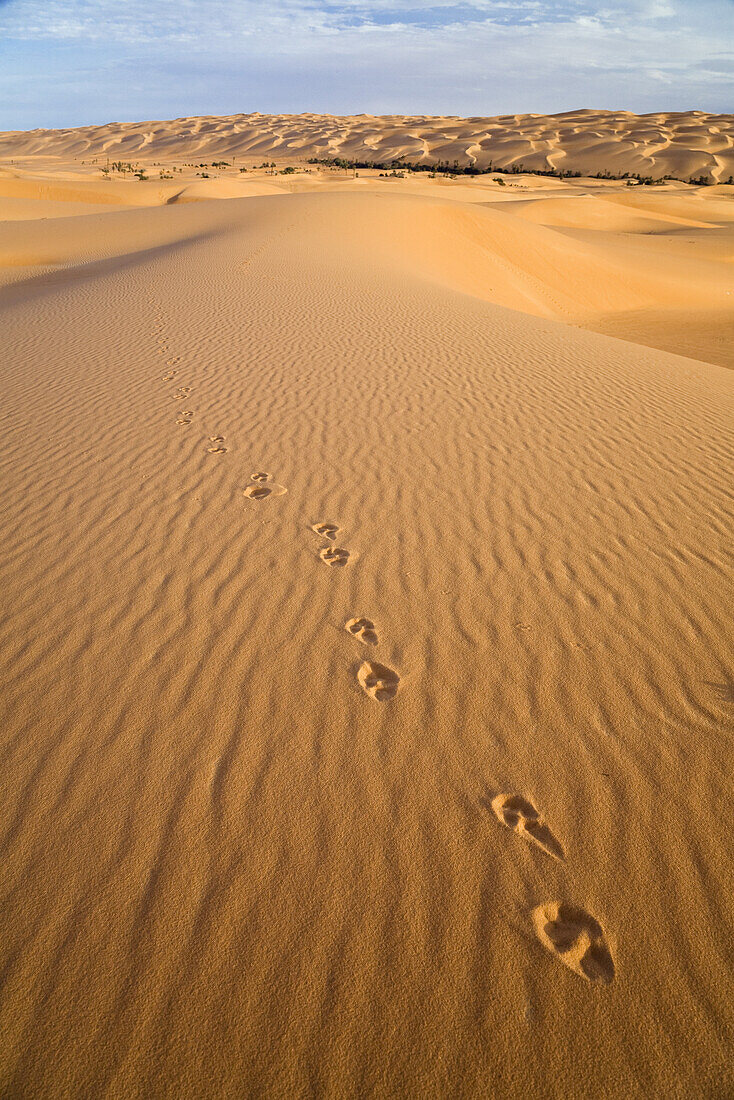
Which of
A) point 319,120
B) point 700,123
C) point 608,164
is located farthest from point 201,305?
point 319,120

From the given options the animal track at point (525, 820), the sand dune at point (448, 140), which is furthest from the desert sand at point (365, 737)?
the sand dune at point (448, 140)

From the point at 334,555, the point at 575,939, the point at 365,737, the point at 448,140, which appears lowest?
the point at 575,939

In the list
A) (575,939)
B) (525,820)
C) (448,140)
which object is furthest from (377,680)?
(448,140)

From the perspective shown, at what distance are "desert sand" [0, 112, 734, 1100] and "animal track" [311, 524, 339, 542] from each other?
0.25 ft

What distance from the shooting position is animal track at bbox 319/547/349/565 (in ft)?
12.8

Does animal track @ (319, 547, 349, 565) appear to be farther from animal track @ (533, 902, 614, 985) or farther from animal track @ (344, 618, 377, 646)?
animal track @ (533, 902, 614, 985)

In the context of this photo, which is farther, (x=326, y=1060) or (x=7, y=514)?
(x=7, y=514)

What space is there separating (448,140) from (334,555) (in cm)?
7651

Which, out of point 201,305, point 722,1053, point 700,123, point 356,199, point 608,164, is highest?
point 700,123

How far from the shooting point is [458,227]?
18.7 meters

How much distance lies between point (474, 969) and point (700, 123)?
84.7m

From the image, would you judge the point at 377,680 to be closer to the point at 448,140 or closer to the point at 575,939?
the point at 575,939

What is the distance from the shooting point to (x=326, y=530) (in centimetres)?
427

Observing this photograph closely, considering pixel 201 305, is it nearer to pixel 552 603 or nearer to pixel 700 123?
pixel 552 603
